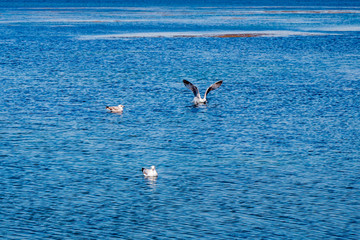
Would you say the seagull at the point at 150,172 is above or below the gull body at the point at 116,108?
below

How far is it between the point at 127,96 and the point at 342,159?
1588 cm

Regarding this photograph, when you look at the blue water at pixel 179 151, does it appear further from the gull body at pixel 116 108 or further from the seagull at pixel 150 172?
the gull body at pixel 116 108

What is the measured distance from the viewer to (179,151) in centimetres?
2372

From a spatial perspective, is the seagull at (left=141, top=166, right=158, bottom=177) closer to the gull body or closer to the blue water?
the blue water

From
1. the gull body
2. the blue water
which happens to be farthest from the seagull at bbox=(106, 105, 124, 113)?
the blue water

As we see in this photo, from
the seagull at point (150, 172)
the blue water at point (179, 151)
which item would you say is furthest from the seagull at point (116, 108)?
the seagull at point (150, 172)

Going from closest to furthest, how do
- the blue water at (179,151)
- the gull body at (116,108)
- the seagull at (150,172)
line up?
1. the blue water at (179,151)
2. the seagull at (150,172)
3. the gull body at (116,108)

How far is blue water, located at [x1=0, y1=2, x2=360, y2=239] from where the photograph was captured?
17.0 metres

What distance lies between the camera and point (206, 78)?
43.7 m

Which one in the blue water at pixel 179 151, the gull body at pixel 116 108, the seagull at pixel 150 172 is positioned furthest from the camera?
the gull body at pixel 116 108

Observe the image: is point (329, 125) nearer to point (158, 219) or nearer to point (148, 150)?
point (148, 150)

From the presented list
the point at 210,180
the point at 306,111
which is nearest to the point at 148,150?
the point at 210,180

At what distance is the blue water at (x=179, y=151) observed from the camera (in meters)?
17.0

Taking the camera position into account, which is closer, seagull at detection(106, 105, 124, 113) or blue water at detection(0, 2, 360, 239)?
blue water at detection(0, 2, 360, 239)
